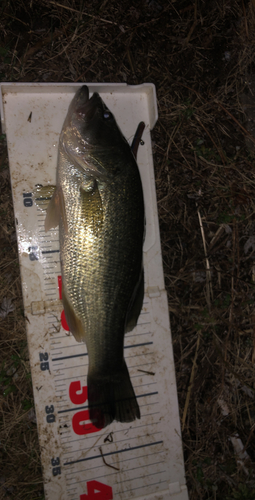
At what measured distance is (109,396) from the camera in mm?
2109

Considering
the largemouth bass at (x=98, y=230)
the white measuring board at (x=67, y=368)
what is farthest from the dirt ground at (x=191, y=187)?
the largemouth bass at (x=98, y=230)

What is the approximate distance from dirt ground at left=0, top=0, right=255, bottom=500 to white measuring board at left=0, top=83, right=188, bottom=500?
238 mm

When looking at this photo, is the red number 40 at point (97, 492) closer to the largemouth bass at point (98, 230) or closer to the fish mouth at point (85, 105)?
the largemouth bass at point (98, 230)

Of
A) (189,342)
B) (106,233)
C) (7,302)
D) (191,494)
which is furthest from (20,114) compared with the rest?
(191,494)

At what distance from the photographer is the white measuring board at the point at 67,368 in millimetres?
2213

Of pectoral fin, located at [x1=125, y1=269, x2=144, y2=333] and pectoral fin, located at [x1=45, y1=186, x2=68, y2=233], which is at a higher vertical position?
pectoral fin, located at [x1=45, y1=186, x2=68, y2=233]

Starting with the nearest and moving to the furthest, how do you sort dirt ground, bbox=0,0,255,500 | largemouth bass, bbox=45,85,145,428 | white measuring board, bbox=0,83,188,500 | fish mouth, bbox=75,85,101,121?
largemouth bass, bbox=45,85,145,428, fish mouth, bbox=75,85,101,121, white measuring board, bbox=0,83,188,500, dirt ground, bbox=0,0,255,500

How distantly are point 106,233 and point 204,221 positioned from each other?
127cm

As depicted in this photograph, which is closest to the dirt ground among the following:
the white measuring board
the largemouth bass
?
the white measuring board

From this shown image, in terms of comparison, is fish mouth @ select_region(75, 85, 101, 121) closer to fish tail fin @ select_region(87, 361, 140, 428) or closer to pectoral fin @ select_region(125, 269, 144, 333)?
pectoral fin @ select_region(125, 269, 144, 333)

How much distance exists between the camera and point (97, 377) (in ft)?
6.82

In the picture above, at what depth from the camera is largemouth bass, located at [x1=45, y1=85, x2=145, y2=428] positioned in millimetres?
1883

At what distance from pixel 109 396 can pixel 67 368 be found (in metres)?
0.39

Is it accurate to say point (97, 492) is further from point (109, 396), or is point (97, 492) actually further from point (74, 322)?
point (74, 322)
